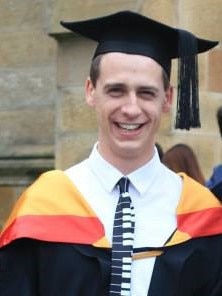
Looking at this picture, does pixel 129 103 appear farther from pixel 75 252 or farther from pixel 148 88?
pixel 75 252

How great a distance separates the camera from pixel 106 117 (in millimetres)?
2871

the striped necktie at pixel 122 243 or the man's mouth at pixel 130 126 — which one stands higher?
the man's mouth at pixel 130 126

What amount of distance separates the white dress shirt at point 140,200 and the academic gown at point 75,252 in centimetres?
2

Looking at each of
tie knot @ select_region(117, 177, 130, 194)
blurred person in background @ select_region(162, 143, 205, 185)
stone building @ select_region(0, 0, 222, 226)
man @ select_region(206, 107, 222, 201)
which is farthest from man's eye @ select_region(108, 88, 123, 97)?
blurred person in background @ select_region(162, 143, 205, 185)

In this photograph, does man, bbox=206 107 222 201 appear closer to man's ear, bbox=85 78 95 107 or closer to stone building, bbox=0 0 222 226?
man's ear, bbox=85 78 95 107

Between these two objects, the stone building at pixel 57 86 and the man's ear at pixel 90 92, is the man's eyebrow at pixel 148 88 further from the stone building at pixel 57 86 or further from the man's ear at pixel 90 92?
the stone building at pixel 57 86

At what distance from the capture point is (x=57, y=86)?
6.33 meters

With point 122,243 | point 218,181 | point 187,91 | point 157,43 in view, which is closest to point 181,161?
point 218,181

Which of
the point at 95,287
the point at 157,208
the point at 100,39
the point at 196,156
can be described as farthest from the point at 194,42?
the point at 196,156

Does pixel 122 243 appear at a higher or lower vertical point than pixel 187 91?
lower

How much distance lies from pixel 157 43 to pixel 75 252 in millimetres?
648

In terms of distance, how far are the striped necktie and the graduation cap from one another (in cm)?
33

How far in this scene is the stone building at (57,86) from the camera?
5758 millimetres

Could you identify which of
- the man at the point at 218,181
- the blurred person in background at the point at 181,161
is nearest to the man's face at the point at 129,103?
the man at the point at 218,181
